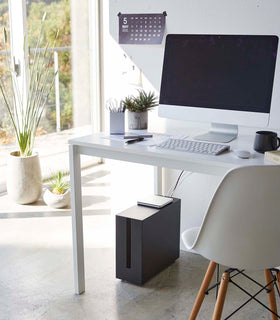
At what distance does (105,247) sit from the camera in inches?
124

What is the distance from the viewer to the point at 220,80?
95.6 inches

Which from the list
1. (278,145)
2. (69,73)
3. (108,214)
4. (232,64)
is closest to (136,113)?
(232,64)

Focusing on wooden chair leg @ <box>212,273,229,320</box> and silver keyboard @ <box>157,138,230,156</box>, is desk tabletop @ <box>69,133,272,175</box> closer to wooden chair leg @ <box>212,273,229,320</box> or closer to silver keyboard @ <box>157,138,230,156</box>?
silver keyboard @ <box>157,138,230,156</box>

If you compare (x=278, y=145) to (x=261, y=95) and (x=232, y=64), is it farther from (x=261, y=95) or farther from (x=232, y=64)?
(x=232, y=64)

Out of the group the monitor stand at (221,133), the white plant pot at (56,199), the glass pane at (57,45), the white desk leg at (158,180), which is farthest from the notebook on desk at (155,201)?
the glass pane at (57,45)

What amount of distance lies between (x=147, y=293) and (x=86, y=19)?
2.94 meters

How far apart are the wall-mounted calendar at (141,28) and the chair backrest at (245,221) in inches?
57.4

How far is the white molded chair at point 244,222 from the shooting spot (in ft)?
5.52

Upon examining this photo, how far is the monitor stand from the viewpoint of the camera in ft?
8.01

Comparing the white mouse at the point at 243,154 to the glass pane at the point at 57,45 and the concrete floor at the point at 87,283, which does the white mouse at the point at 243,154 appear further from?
the glass pane at the point at 57,45

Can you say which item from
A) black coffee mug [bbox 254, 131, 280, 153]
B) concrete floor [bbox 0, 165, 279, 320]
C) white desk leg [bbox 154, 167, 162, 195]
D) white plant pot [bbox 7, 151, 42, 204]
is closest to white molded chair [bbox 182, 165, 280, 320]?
black coffee mug [bbox 254, 131, 280, 153]

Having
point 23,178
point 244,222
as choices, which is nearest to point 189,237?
point 244,222

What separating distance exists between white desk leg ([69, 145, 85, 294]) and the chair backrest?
808 millimetres

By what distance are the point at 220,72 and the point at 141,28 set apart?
2.54ft
